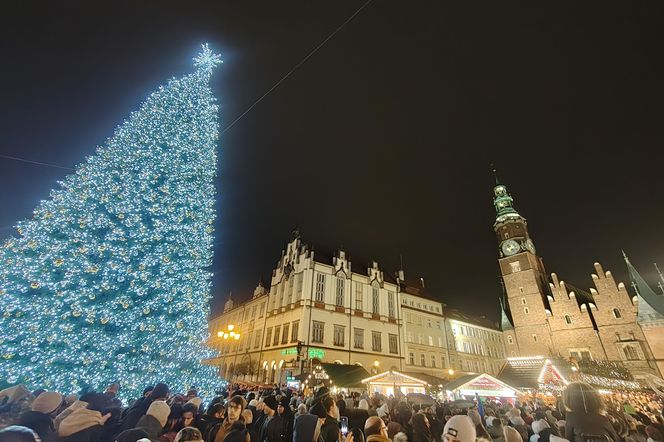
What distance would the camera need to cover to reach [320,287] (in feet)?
110

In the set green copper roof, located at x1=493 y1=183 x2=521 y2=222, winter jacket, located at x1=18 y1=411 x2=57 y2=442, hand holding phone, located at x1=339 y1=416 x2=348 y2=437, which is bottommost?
hand holding phone, located at x1=339 y1=416 x2=348 y2=437

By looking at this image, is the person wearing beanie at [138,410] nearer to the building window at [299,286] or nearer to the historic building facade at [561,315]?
the building window at [299,286]

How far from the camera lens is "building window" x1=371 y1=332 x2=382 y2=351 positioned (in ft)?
112

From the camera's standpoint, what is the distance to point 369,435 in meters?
3.53

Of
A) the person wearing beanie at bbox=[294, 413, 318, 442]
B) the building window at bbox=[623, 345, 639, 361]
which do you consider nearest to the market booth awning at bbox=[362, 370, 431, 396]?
the person wearing beanie at bbox=[294, 413, 318, 442]

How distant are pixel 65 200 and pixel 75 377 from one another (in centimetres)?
546

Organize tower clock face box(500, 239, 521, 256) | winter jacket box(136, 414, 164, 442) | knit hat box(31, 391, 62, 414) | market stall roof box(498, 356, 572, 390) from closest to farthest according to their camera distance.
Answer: winter jacket box(136, 414, 164, 442), knit hat box(31, 391, 62, 414), market stall roof box(498, 356, 572, 390), tower clock face box(500, 239, 521, 256)

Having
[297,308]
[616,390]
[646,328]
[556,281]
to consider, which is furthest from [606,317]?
[297,308]

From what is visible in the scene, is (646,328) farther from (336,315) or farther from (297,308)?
(297,308)

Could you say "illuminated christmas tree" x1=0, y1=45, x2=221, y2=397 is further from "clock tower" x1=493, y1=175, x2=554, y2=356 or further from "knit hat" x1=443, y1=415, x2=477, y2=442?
"clock tower" x1=493, y1=175, x2=554, y2=356

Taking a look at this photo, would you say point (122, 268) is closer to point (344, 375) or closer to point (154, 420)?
point (154, 420)

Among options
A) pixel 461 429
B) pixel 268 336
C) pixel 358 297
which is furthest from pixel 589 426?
pixel 268 336

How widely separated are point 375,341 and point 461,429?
34.6m

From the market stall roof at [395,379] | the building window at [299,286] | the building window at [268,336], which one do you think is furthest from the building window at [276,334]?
the market stall roof at [395,379]
